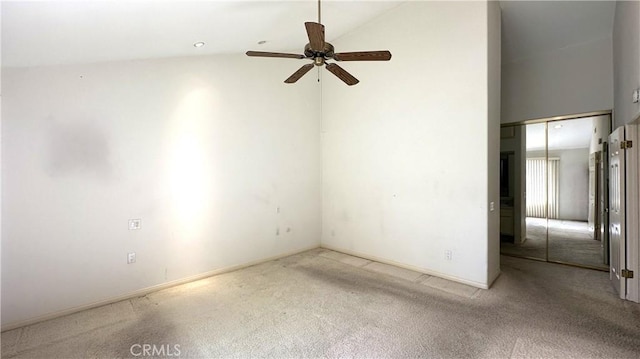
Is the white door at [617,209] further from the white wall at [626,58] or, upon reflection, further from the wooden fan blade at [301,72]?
the wooden fan blade at [301,72]

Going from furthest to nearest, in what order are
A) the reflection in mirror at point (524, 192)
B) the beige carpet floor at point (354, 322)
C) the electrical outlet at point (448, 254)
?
the reflection in mirror at point (524, 192)
the electrical outlet at point (448, 254)
the beige carpet floor at point (354, 322)

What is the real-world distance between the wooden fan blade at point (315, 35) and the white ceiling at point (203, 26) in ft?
3.49

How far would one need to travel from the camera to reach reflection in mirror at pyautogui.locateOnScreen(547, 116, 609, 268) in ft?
14.7

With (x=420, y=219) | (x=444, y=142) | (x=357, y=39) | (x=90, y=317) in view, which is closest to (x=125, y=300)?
(x=90, y=317)

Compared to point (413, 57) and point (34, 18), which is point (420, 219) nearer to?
point (413, 57)

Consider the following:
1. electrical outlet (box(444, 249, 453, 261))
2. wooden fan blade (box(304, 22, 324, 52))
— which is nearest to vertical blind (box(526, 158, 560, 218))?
electrical outlet (box(444, 249, 453, 261))

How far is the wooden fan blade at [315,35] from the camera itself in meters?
2.40

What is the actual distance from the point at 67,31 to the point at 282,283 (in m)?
3.50

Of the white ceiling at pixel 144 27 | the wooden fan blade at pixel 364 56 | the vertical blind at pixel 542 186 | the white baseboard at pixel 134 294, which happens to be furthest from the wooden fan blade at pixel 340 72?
the vertical blind at pixel 542 186

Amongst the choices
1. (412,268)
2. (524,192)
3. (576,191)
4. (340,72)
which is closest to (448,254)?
(412,268)

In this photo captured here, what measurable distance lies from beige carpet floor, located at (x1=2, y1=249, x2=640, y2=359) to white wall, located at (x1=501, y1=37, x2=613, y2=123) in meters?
2.56

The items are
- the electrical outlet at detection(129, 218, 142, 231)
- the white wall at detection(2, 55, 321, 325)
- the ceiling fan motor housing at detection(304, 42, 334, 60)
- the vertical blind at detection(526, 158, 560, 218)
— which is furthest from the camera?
the vertical blind at detection(526, 158, 560, 218)

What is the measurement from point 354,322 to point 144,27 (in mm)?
3572

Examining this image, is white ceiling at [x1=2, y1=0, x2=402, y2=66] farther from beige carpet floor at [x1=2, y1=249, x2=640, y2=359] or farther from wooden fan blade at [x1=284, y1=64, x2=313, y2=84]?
beige carpet floor at [x1=2, y1=249, x2=640, y2=359]
